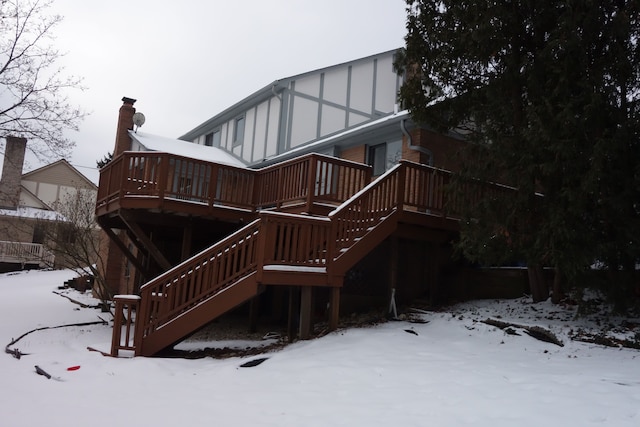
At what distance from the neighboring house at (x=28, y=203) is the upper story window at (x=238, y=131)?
1008cm

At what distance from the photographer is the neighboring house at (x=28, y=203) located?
3022 centimetres

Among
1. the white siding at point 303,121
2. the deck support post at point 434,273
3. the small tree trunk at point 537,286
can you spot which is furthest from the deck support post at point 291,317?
the white siding at point 303,121

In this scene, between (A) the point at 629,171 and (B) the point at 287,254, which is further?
(B) the point at 287,254

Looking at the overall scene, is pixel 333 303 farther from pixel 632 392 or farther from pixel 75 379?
pixel 632 392

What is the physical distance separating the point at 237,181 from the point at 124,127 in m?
10.3

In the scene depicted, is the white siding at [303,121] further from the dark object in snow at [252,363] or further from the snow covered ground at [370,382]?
the dark object in snow at [252,363]

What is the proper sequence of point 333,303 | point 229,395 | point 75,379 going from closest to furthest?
point 229,395, point 75,379, point 333,303

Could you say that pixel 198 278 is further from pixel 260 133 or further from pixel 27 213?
pixel 27 213

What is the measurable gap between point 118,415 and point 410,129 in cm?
935

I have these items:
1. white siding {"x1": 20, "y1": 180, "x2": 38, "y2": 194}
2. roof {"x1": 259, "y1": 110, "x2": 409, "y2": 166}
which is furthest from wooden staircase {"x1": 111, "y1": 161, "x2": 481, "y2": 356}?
white siding {"x1": 20, "y1": 180, "x2": 38, "y2": 194}

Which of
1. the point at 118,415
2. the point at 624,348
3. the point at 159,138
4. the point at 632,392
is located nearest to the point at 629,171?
the point at 624,348

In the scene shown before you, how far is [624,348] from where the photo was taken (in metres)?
6.76

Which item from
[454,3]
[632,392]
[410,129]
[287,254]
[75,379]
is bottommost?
[75,379]

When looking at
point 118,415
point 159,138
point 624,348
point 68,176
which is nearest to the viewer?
point 118,415
